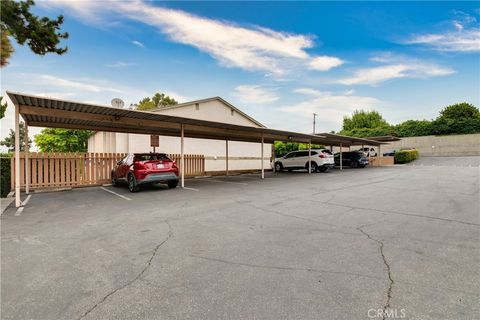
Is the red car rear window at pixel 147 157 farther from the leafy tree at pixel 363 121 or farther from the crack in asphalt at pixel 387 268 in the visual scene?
the leafy tree at pixel 363 121

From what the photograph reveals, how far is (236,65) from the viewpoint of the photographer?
19078mm

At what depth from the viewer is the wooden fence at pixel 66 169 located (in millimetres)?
10594

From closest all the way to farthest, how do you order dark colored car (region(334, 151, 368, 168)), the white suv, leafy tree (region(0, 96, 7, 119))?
1. leafy tree (region(0, 96, 7, 119))
2. the white suv
3. dark colored car (region(334, 151, 368, 168))

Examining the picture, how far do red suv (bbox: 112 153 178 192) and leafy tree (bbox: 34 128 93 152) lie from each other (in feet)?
63.3

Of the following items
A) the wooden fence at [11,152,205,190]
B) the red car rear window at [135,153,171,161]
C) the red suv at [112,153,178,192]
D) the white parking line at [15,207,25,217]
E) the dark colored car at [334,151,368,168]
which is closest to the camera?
the white parking line at [15,207,25,217]

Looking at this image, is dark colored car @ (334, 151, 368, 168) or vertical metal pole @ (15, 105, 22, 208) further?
dark colored car @ (334, 151, 368, 168)

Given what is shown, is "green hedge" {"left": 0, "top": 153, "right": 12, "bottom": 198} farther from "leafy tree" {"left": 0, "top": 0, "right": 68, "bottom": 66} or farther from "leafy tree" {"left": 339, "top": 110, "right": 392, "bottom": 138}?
"leafy tree" {"left": 339, "top": 110, "right": 392, "bottom": 138}

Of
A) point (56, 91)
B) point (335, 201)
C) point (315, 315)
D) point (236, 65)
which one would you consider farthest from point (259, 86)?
point (315, 315)

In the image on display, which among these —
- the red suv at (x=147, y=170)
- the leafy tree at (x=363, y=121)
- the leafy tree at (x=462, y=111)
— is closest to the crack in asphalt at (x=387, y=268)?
the red suv at (x=147, y=170)

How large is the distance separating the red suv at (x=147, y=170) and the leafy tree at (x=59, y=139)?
63.3 feet

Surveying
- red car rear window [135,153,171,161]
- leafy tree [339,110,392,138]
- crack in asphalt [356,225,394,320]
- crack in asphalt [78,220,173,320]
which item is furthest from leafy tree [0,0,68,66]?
leafy tree [339,110,392,138]

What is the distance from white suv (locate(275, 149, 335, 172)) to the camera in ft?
62.4

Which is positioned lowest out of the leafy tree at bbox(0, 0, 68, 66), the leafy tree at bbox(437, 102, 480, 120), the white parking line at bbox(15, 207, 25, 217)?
the white parking line at bbox(15, 207, 25, 217)

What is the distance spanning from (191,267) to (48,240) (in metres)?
2.87
